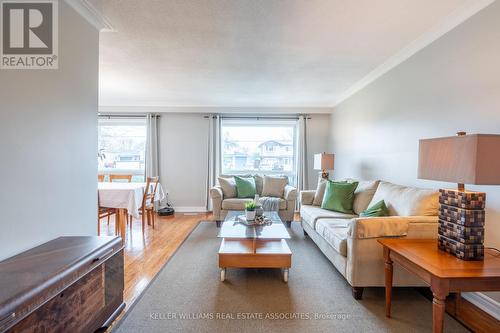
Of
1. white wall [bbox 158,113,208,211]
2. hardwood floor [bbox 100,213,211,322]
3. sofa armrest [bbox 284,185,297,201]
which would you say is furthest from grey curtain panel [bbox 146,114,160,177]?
sofa armrest [bbox 284,185,297,201]

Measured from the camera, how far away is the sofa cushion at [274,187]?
4777 mm

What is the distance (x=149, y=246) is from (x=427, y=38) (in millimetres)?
4005

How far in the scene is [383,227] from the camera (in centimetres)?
211

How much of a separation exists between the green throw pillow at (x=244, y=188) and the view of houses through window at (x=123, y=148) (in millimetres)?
2355

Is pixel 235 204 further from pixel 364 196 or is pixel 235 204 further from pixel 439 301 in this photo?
pixel 439 301

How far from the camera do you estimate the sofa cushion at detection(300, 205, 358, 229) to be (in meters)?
3.18

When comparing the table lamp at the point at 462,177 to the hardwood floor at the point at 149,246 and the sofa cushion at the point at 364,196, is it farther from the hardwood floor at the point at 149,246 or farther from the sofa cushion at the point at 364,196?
the hardwood floor at the point at 149,246

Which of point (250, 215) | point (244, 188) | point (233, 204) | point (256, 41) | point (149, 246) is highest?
point (256, 41)

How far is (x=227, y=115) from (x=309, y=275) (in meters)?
3.93

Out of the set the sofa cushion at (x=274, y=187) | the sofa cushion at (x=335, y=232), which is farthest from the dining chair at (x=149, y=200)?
the sofa cushion at (x=335, y=232)

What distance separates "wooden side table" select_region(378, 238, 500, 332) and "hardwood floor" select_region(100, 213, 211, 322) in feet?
6.89

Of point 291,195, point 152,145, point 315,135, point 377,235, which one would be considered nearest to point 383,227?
point 377,235

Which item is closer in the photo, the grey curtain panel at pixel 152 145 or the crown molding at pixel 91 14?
the crown molding at pixel 91 14

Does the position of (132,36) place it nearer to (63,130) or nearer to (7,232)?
(63,130)
